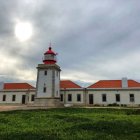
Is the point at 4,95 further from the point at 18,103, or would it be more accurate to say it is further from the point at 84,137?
the point at 84,137

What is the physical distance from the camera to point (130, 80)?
143ft

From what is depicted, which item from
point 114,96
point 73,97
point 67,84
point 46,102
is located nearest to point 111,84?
point 114,96

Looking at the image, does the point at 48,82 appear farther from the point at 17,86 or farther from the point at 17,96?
the point at 17,86

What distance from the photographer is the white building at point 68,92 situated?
39.0 meters

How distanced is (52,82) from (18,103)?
12.2 m

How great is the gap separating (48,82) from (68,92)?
6452 mm

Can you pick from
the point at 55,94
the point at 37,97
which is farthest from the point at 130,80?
the point at 37,97

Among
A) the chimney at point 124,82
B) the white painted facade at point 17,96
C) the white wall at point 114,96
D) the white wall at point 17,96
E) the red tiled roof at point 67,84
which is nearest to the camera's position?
the white wall at point 114,96

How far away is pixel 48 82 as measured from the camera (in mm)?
39188

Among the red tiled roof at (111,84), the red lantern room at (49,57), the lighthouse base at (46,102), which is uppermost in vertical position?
the red lantern room at (49,57)

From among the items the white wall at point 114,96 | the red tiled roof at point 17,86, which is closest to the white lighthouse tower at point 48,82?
the white wall at point 114,96

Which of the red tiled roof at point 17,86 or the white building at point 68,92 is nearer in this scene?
the white building at point 68,92

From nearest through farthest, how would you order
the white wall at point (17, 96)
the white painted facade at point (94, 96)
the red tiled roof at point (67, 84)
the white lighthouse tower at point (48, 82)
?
the white lighthouse tower at point (48, 82)
the white painted facade at point (94, 96)
the red tiled roof at point (67, 84)
the white wall at point (17, 96)

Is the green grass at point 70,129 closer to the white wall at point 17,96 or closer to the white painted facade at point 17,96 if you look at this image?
the white painted facade at point 17,96
